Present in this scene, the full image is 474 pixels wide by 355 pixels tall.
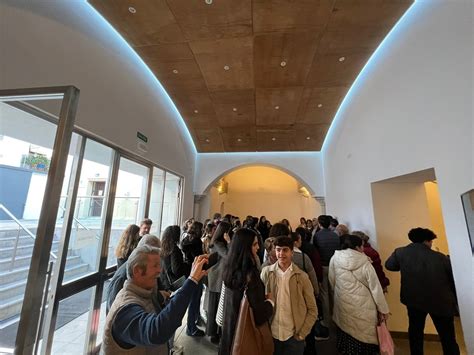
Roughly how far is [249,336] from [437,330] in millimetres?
2164

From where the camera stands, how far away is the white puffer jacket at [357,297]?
181cm

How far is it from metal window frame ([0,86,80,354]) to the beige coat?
151cm

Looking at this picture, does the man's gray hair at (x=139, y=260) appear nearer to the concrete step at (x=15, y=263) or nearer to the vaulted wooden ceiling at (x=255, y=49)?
the concrete step at (x=15, y=263)

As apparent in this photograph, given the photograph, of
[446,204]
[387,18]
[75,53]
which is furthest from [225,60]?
[446,204]

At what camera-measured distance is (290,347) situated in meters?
1.62

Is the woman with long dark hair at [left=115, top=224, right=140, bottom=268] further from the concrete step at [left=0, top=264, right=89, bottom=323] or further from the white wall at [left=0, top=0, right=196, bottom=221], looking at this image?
the white wall at [left=0, top=0, right=196, bottom=221]

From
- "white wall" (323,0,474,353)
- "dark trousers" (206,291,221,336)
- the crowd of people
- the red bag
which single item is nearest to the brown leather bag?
the crowd of people

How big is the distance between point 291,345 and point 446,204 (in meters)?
2.06

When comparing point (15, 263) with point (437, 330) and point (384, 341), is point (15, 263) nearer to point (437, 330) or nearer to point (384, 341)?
point (384, 341)

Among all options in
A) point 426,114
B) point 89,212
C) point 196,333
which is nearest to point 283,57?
point 426,114

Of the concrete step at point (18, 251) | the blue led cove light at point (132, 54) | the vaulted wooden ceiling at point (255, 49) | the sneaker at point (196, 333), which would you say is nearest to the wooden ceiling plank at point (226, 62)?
the vaulted wooden ceiling at point (255, 49)

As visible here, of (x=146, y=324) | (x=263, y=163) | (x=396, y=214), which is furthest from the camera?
(x=263, y=163)

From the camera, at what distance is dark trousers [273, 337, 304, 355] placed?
1.62 m

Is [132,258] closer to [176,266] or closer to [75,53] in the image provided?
[176,266]
